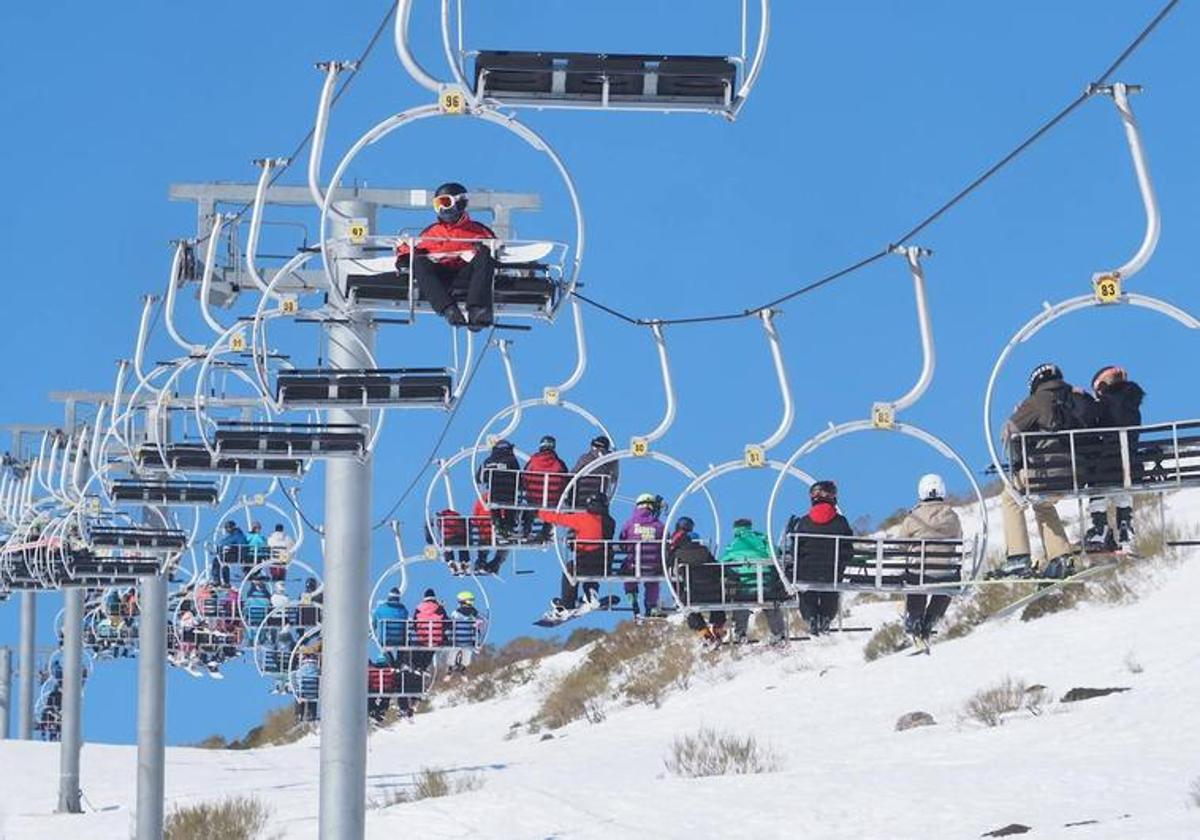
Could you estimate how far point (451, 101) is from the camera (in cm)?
1664

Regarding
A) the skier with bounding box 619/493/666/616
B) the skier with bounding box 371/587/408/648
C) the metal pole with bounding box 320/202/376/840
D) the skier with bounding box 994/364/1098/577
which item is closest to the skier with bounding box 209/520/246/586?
the skier with bounding box 371/587/408/648

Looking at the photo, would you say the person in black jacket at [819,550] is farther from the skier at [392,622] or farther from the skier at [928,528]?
the skier at [392,622]

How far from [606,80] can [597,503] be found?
10.4 metres

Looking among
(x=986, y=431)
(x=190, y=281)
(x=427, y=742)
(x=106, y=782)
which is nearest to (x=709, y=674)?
(x=427, y=742)

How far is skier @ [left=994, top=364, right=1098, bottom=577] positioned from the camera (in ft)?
62.4

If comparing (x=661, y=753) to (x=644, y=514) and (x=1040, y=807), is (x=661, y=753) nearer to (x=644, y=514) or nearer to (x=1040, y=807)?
(x=1040, y=807)

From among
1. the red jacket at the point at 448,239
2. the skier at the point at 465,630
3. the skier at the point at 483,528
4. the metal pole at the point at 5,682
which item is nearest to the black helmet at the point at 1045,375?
the red jacket at the point at 448,239

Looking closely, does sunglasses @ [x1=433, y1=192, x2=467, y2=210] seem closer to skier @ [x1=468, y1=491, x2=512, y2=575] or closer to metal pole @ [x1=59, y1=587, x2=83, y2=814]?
skier @ [x1=468, y1=491, x2=512, y2=575]

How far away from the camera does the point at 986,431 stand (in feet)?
57.6

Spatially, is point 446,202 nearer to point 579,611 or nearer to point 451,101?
point 451,101

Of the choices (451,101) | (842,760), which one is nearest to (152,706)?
(842,760)

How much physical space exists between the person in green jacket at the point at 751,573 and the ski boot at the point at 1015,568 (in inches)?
110

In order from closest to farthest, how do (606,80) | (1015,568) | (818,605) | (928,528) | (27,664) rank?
(606,80)
(1015,568)
(928,528)
(818,605)
(27,664)

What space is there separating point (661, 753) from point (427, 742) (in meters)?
17.2
